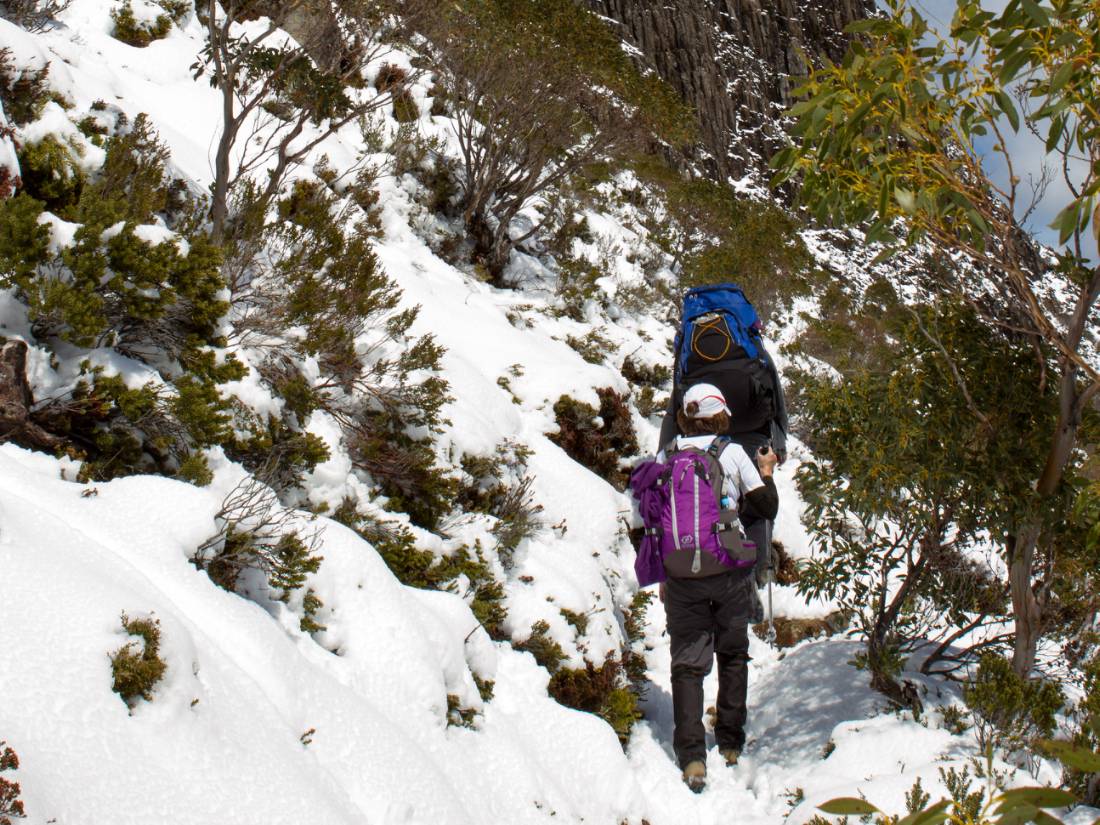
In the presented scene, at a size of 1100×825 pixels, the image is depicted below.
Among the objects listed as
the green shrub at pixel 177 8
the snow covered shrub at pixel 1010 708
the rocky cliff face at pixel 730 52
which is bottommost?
the snow covered shrub at pixel 1010 708

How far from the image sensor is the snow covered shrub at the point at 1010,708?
3.37 metres

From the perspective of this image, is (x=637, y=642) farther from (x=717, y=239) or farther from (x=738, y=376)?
(x=717, y=239)

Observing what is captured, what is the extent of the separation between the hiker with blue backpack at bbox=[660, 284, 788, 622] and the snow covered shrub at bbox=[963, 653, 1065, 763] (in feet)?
5.57

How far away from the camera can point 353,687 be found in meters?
3.10

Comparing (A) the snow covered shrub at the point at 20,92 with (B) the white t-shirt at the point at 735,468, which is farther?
(A) the snow covered shrub at the point at 20,92

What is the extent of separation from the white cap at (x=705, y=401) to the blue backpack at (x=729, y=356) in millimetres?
619

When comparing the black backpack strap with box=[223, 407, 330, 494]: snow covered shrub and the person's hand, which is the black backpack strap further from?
box=[223, 407, 330, 494]: snow covered shrub

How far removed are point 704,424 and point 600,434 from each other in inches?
113

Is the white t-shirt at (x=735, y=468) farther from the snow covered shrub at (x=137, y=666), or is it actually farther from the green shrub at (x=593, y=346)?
the green shrub at (x=593, y=346)

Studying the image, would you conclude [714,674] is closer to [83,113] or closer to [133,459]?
[133,459]

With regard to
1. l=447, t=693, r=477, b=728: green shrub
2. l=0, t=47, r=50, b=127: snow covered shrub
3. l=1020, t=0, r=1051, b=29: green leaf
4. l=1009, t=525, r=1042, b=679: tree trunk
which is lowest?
l=447, t=693, r=477, b=728: green shrub

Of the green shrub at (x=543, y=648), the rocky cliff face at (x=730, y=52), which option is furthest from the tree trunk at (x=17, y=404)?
the rocky cliff face at (x=730, y=52)

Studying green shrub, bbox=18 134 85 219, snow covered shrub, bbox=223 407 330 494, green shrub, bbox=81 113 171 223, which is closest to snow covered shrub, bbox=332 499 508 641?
snow covered shrub, bbox=223 407 330 494

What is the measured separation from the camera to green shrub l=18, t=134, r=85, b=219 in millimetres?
4039
